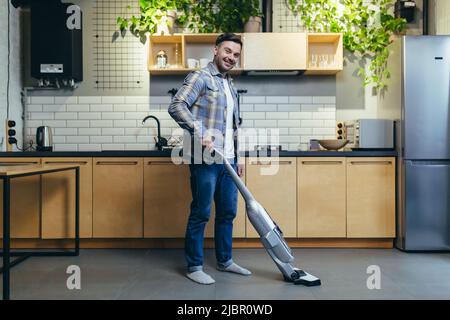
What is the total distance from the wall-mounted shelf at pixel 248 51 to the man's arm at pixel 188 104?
4.53 ft

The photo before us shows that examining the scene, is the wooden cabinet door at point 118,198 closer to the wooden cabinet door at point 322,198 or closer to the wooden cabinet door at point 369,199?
the wooden cabinet door at point 322,198

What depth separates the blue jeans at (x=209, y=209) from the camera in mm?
2725

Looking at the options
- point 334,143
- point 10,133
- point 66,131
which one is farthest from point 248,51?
point 10,133

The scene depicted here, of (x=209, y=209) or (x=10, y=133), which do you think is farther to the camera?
(x=10, y=133)

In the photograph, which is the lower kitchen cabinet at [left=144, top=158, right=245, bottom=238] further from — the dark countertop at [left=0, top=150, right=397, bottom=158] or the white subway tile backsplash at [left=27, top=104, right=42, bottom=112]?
the white subway tile backsplash at [left=27, top=104, right=42, bottom=112]

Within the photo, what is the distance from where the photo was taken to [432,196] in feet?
11.7

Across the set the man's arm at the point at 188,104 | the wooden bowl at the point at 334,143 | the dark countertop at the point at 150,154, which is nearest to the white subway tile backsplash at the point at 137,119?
the wooden bowl at the point at 334,143

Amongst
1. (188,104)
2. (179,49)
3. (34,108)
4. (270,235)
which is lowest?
(270,235)

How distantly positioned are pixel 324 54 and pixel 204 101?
201cm

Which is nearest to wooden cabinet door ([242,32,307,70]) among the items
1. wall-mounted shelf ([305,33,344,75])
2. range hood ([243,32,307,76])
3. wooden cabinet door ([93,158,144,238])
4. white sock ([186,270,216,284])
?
range hood ([243,32,307,76])

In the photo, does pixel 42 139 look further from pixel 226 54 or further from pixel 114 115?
pixel 226 54

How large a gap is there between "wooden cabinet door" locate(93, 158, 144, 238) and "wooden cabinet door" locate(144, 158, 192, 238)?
59mm

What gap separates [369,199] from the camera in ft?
12.1

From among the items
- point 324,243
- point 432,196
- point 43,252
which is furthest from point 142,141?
point 432,196
